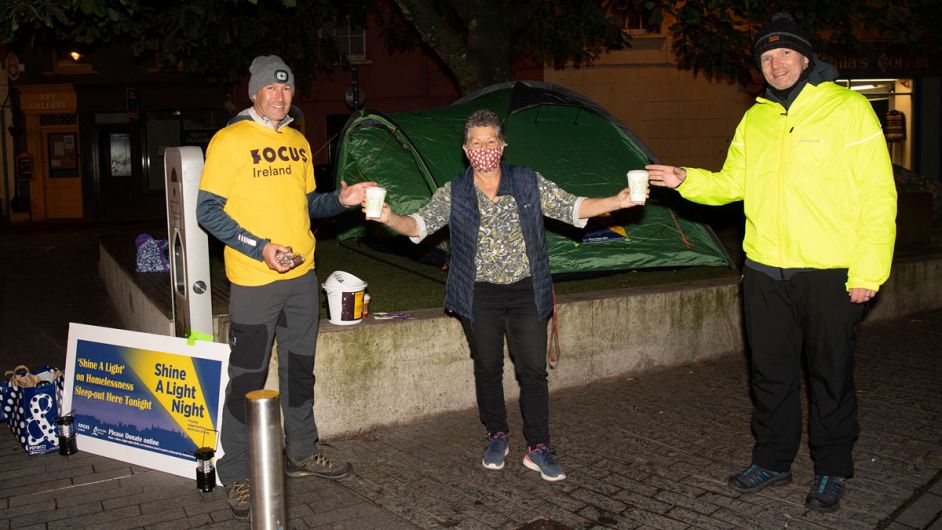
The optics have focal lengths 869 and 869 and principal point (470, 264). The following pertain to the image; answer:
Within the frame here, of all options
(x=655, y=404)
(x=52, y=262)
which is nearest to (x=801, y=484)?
(x=655, y=404)

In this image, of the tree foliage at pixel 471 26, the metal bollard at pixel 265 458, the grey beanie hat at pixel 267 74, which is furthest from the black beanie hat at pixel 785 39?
the tree foliage at pixel 471 26

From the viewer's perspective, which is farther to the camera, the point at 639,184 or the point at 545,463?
the point at 545,463

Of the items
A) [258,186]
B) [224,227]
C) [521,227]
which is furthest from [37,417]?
[521,227]

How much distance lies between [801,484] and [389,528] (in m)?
2.23

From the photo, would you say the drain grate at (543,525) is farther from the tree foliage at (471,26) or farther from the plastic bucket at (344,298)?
the tree foliage at (471,26)

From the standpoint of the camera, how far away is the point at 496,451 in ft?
16.5

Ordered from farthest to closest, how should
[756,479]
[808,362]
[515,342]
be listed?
[515,342], [756,479], [808,362]

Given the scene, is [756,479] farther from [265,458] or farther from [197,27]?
[197,27]

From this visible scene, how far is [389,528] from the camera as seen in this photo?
423 cm

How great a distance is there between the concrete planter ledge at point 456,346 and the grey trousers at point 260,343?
0.70 metres

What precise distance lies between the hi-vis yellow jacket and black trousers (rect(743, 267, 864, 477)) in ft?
0.43

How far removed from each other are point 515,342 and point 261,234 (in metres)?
1.48

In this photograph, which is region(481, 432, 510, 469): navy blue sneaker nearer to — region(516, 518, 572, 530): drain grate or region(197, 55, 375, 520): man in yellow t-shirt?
region(516, 518, 572, 530): drain grate

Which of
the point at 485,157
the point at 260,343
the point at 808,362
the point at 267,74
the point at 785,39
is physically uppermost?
the point at 785,39
